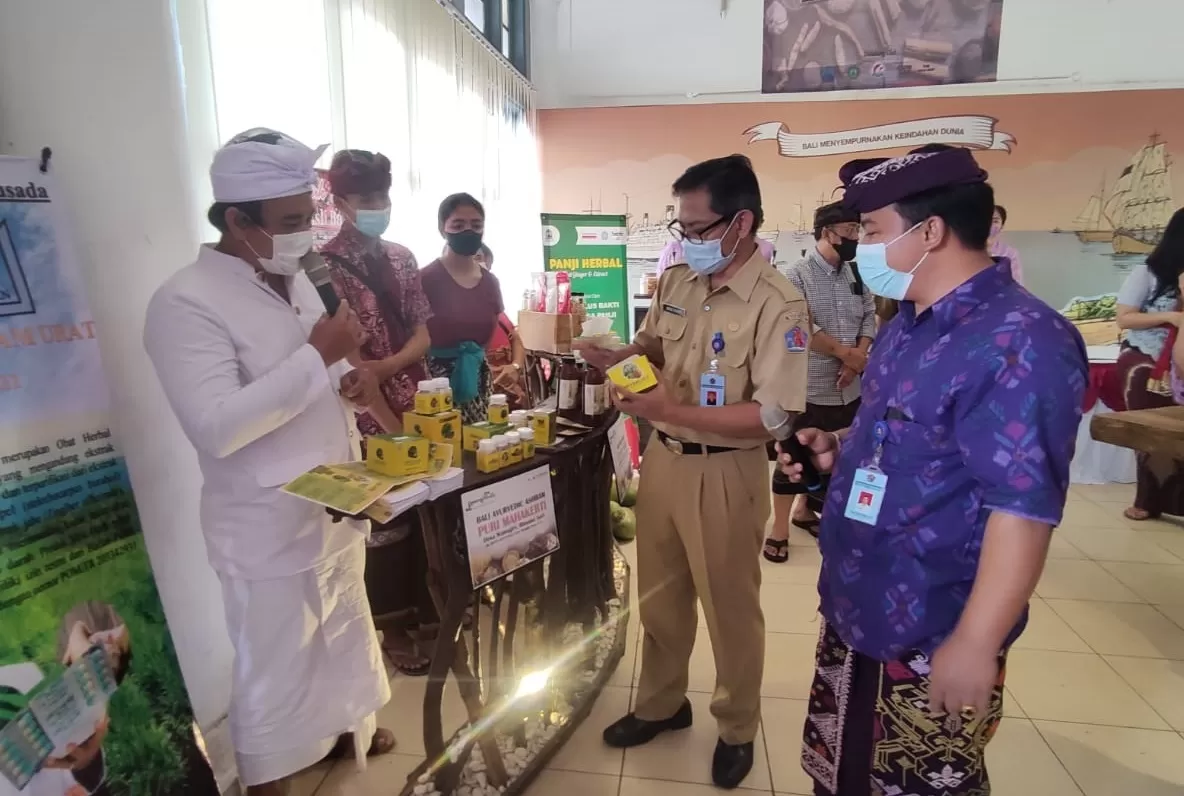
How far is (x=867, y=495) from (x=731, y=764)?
1122mm

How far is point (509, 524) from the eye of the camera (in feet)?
5.19

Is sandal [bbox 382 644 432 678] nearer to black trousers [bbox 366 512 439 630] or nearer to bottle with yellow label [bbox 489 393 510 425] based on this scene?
black trousers [bbox 366 512 439 630]

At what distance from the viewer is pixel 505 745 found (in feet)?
6.55

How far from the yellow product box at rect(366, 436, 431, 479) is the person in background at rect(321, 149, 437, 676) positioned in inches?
31.9

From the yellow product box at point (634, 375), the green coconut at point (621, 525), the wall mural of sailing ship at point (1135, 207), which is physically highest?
the wall mural of sailing ship at point (1135, 207)

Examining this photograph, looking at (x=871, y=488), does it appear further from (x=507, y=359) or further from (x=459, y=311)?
(x=507, y=359)

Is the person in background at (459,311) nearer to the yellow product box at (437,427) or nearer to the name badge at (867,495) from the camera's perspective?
the yellow product box at (437,427)

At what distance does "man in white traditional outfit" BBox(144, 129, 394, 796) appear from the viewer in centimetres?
130

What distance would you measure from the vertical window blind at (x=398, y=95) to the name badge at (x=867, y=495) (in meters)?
1.91

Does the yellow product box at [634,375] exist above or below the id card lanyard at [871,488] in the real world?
above

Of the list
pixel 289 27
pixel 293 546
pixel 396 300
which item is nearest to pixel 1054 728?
pixel 293 546

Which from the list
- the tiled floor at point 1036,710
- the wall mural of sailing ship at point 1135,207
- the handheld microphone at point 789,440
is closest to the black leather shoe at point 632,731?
the tiled floor at point 1036,710

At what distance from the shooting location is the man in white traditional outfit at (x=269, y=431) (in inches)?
51.3

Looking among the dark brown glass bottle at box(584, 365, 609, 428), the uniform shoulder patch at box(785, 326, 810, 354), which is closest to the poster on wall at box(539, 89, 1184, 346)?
the uniform shoulder patch at box(785, 326, 810, 354)
